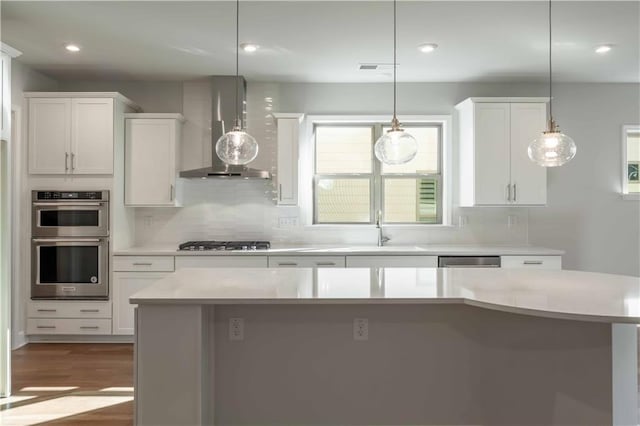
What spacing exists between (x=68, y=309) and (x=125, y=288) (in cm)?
58

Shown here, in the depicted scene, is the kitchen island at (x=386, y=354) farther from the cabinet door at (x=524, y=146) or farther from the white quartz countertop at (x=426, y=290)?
the cabinet door at (x=524, y=146)

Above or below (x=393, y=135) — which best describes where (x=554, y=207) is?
below

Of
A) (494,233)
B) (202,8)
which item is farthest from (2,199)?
(494,233)

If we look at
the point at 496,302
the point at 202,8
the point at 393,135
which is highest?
the point at 202,8

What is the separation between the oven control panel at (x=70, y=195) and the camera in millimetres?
4398

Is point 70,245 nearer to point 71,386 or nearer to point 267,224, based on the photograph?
point 71,386

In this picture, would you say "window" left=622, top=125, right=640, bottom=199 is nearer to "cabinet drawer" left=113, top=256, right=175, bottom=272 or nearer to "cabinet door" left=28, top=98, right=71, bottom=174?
"cabinet drawer" left=113, top=256, right=175, bottom=272

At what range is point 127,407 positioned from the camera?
3.09 meters

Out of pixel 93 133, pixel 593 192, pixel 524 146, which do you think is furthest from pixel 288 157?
pixel 593 192

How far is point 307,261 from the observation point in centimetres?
447

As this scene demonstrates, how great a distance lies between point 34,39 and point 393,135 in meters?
3.22

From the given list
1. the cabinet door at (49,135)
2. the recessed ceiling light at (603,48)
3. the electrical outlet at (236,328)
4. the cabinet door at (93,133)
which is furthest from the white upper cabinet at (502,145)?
the cabinet door at (49,135)

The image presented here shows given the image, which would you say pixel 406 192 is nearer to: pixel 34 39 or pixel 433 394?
pixel 433 394

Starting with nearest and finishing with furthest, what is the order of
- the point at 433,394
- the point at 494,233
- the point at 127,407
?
the point at 433,394
the point at 127,407
the point at 494,233
